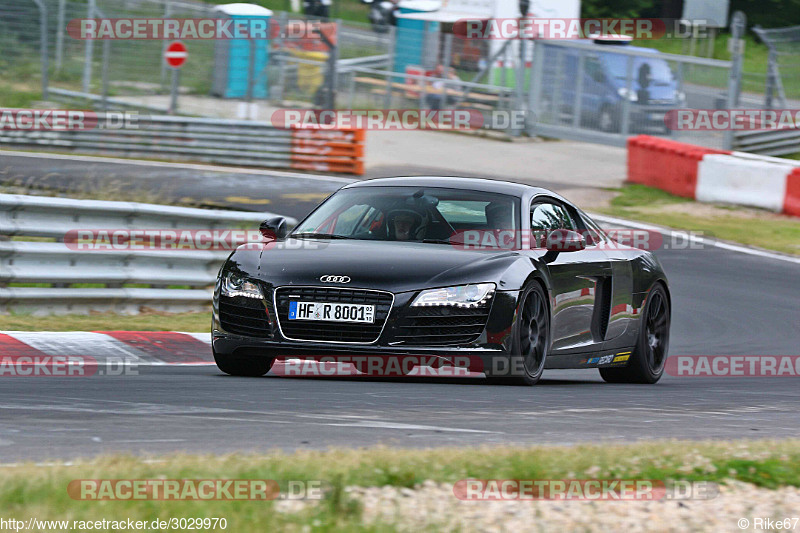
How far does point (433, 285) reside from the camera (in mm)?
7375

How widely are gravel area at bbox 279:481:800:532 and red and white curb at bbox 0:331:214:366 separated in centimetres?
466

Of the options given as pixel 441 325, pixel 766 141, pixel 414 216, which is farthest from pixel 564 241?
pixel 766 141

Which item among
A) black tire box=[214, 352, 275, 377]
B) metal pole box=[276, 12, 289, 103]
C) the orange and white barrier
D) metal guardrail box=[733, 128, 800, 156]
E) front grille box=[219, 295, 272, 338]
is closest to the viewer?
front grille box=[219, 295, 272, 338]

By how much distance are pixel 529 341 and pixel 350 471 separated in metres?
3.36

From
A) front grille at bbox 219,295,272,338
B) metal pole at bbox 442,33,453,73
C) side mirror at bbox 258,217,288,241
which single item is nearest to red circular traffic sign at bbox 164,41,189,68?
metal pole at bbox 442,33,453,73

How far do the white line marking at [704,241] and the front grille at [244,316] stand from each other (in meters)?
11.1

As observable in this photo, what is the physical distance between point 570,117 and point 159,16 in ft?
28.5

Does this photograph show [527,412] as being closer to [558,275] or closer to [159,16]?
[558,275]

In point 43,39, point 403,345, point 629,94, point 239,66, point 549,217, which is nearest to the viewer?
point 403,345

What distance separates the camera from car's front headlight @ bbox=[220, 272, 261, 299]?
760 centimetres

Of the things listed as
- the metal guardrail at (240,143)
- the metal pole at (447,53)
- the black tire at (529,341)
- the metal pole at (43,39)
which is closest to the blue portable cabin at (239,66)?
the metal guardrail at (240,143)

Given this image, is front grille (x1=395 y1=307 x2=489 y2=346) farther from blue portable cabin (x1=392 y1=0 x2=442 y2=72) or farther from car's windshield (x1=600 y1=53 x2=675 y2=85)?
blue portable cabin (x1=392 y1=0 x2=442 y2=72)

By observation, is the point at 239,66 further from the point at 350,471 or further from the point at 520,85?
the point at 350,471

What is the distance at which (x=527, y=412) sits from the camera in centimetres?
664
